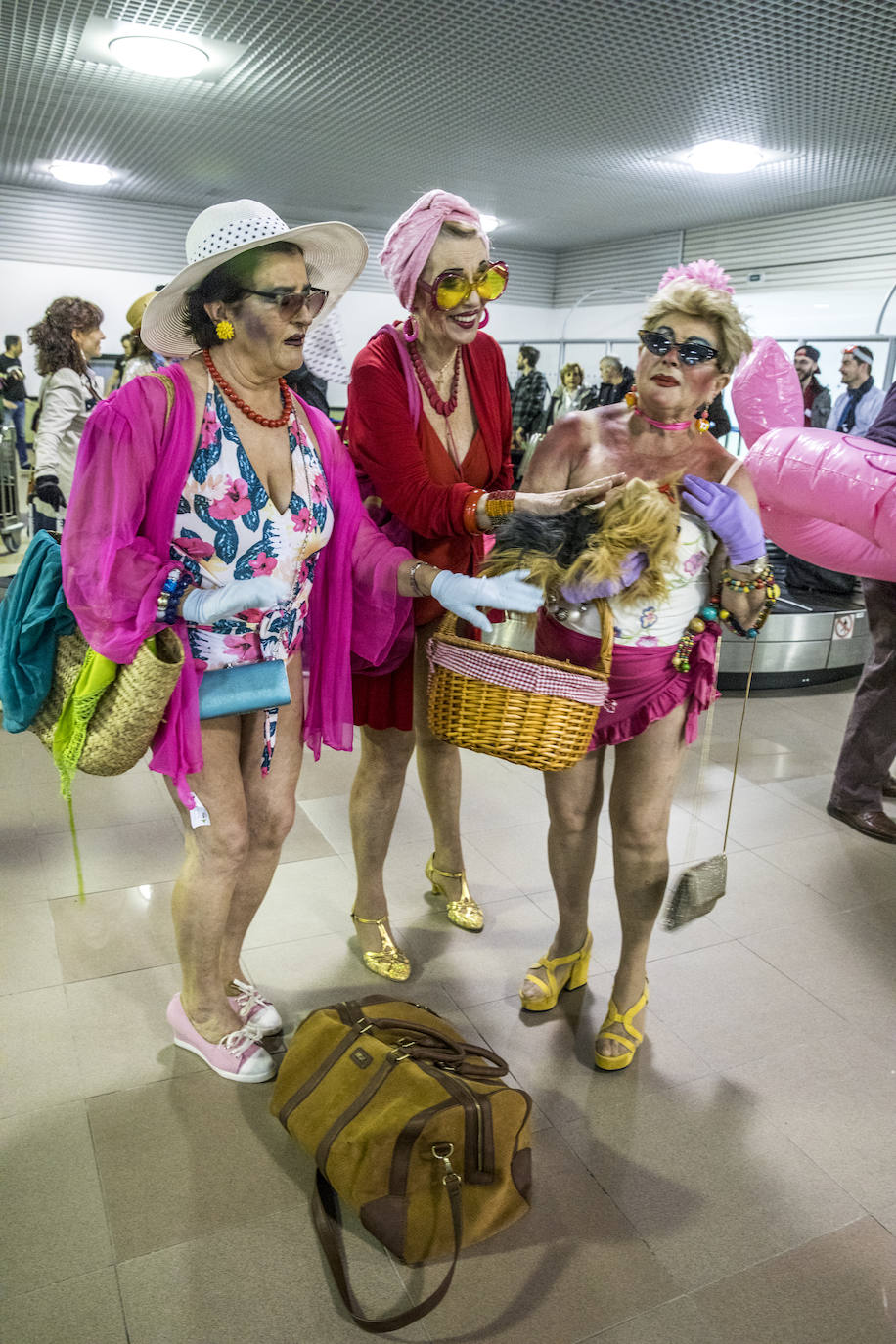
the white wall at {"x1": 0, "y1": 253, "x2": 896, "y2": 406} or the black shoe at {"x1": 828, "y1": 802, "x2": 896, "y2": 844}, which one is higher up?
the white wall at {"x1": 0, "y1": 253, "x2": 896, "y2": 406}

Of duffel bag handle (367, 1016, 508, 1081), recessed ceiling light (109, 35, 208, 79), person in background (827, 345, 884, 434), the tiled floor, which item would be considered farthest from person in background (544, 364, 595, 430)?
duffel bag handle (367, 1016, 508, 1081)

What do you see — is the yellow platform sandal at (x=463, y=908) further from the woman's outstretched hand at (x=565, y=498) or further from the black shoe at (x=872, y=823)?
the black shoe at (x=872, y=823)

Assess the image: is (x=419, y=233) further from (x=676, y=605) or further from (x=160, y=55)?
(x=160, y=55)

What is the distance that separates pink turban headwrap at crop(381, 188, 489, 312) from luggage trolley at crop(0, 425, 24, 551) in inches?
284

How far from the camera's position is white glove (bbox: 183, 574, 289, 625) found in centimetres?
193

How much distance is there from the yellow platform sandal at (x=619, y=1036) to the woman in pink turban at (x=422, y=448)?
24.1 inches

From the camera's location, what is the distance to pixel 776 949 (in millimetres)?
3025

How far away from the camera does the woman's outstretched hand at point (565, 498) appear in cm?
210

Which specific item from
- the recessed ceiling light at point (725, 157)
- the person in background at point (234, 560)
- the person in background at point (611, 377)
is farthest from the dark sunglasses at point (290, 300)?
the person in background at point (611, 377)

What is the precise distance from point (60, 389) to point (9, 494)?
4975mm

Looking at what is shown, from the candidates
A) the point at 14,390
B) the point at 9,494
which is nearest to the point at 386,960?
the point at 9,494

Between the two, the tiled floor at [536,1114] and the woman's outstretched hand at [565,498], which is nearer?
the tiled floor at [536,1114]

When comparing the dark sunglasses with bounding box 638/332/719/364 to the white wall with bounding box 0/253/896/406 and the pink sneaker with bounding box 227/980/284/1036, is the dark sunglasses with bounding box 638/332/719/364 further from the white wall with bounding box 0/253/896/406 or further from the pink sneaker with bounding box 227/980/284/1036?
the white wall with bounding box 0/253/896/406

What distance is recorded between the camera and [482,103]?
24.9ft
